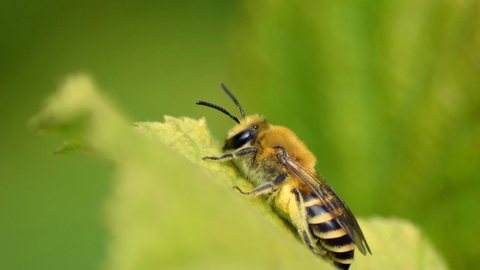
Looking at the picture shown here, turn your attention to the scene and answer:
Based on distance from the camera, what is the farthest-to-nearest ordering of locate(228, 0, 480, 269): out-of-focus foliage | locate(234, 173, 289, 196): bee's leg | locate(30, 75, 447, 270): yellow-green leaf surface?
locate(228, 0, 480, 269): out-of-focus foliage → locate(234, 173, 289, 196): bee's leg → locate(30, 75, 447, 270): yellow-green leaf surface

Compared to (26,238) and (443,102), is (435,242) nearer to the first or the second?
(443,102)

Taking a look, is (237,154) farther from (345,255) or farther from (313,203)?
(345,255)

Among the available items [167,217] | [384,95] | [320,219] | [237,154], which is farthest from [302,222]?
[167,217]

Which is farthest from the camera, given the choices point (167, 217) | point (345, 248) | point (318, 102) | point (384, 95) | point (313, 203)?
point (318, 102)

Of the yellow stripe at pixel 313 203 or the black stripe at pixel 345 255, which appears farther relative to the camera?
the yellow stripe at pixel 313 203

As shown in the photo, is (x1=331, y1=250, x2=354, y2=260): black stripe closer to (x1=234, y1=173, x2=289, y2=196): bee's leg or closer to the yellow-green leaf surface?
(x1=234, y1=173, x2=289, y2=196): bee's leg

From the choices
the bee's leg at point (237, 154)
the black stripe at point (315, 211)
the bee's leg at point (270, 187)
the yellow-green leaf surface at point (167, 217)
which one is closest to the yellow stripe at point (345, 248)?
the black stripe at point (315, 211)

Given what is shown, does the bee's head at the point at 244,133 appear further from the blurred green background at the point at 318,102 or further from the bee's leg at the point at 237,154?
the blurred green background at the point at 318,102

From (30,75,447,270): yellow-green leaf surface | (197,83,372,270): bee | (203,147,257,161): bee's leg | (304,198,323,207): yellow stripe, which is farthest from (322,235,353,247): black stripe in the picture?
(30,75,447,270): yellow-green leaf surface
